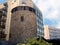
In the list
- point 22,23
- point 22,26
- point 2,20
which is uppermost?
point 2,20

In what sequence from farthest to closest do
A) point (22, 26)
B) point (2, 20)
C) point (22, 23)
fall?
point (2, 20)
point (22, 23)
point (22, 26)

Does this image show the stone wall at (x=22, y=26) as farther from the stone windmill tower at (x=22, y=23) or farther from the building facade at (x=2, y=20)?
the building facade at (x=2, y=20)

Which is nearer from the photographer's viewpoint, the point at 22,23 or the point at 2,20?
the point at 22,23

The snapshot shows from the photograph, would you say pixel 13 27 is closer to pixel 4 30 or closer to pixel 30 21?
pixel 30 21

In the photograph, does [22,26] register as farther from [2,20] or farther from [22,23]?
[2,20]

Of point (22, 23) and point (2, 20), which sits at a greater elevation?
point (2, 20)

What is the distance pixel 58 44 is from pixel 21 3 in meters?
18.6

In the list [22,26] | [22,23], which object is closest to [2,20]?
[22,23]

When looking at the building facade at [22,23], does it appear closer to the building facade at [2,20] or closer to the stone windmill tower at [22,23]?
the stone windmill tower at [22,23]

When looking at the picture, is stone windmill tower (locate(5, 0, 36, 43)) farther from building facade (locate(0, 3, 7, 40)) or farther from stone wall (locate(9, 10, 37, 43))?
building facade (locate(0, 3, 7, 40))

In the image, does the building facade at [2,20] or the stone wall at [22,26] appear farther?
the building facade at [2,20]

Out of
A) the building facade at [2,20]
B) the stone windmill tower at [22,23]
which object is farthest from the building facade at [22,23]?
the building facade at [2,20]

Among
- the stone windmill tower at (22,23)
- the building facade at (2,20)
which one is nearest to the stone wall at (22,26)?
the stone windmill tower at (22,23)

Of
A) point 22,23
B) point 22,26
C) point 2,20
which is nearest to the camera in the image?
point 22,26
